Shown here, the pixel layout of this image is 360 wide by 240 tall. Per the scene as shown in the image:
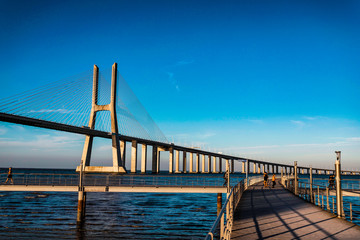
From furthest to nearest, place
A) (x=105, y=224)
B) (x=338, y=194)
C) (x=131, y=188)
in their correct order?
(x=131, y=188) → (x=105, y=224) → (x=338, y=194)

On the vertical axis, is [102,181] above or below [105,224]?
above

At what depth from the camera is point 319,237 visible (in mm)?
8062

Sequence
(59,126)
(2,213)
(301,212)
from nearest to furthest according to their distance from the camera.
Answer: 1. (301,212)
2. (2,213)
3. (59,126)

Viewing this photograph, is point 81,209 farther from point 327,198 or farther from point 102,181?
point 327,198

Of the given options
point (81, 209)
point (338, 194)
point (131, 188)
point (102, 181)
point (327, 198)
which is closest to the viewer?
point (338, 194)

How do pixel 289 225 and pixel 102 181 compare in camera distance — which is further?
pixel 102 181

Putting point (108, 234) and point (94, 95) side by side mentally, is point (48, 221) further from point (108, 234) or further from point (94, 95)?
point (94, 95)

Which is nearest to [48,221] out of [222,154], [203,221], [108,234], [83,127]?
[108,234]

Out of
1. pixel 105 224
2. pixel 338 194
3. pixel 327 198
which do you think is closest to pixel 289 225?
pixel 338 194

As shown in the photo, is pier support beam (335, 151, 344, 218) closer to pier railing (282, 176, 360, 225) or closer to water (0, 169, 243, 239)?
pier railing (282, 176, 360, 225)

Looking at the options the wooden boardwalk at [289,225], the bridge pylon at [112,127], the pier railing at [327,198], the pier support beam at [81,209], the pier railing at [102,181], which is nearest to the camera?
the wooden boardwalk at [289,225]

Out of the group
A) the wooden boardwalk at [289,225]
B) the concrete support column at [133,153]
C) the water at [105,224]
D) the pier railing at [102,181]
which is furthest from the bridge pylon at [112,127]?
the wooden boardwalk at [289,225]

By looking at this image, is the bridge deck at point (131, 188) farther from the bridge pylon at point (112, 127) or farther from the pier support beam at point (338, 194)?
the bridge pylon at point (112, 127)

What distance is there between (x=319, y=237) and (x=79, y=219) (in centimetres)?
1705
